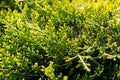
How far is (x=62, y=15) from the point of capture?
354 centimetres

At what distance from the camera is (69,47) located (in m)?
3.13

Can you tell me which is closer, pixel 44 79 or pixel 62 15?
pixel 44 79

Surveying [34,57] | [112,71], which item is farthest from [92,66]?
[34,57]

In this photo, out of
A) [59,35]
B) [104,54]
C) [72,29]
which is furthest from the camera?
[72,29]

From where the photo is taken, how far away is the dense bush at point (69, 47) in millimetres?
3105

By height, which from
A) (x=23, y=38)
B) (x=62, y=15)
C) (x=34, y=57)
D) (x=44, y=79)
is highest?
(x=62, y=15)

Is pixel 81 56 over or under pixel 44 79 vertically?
over

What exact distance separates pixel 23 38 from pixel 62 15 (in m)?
0.64

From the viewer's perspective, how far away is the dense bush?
10.2 feet

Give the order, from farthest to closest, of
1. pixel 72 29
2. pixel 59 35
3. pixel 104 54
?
pixel 72 29 → pixel 59 35 → pixel 104 54

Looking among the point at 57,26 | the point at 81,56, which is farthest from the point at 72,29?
the point at 81,56

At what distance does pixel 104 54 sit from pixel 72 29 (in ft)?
2.42

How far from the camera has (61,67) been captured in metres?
3.24

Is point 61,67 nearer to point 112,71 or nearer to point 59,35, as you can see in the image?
point 59,35
